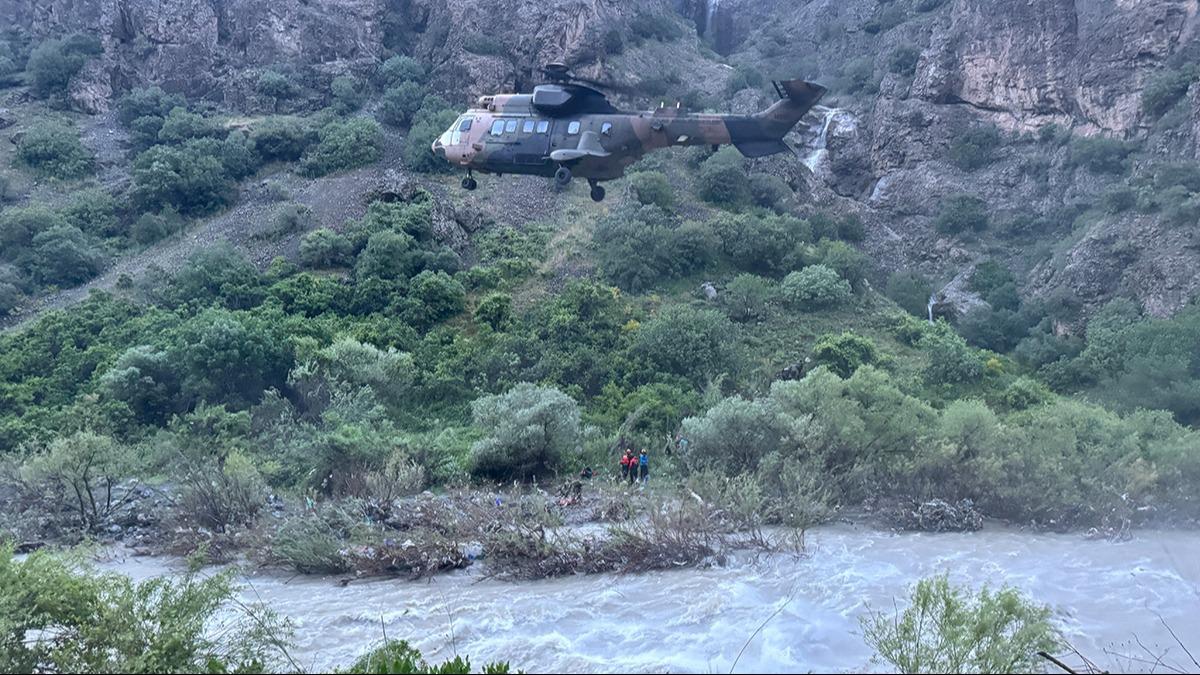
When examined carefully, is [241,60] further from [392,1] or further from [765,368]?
[765,368]

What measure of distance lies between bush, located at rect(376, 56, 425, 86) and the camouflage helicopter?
30.1 m

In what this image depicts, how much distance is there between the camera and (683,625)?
12797mm

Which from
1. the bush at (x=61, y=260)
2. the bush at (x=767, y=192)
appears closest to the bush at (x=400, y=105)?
the bush at (x=61, y=260)

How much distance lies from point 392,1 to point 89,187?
18.6 m

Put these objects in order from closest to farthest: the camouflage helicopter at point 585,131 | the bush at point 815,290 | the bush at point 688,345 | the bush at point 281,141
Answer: the camouflage helicopter at point 585,131 < the bush at point 688,345 < the bush at point 815,290 < the bush at point 281,141

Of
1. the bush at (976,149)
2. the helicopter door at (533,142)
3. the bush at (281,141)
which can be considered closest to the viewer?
the helicopter door at (533,142)

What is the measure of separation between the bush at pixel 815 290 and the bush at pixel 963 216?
14.3 m

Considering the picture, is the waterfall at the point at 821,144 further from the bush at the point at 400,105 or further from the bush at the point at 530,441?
the bush at the point at 530,441

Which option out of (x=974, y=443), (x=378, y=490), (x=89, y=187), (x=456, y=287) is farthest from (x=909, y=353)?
(x=89, y=187)

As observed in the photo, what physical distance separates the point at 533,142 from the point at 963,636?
37.0ft

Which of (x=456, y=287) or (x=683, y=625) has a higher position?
(x=456, y=287)

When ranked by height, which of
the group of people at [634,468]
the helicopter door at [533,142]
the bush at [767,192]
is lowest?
the group of people at [634,468]

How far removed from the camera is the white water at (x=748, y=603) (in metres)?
11.7

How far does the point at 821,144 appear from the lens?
5197cm
